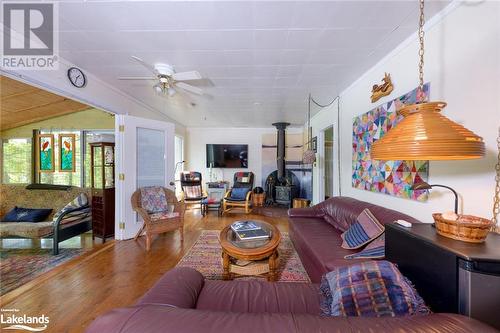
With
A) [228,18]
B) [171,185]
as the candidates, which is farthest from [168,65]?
[171,185]

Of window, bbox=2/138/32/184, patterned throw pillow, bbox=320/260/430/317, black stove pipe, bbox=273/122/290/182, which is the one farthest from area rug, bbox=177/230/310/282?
window, bbox=2/138/32/184

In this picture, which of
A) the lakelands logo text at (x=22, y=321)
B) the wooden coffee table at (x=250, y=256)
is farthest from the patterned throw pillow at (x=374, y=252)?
the lakelands logo text at (x=22, y=321)

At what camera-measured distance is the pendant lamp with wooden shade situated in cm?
91

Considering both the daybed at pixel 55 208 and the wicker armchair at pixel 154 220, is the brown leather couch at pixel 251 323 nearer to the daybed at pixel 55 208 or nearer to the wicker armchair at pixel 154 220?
the wicker armchair at pixel 154 220

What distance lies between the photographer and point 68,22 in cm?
175

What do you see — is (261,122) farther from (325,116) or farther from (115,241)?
(115,241)

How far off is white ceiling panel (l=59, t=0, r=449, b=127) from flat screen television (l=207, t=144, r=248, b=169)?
10.6 feet

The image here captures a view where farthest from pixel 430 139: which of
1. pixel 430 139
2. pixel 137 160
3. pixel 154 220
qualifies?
pixel 137 160

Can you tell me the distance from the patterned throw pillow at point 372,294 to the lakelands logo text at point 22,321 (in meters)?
2.22

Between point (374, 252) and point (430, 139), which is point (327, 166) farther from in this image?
point (430, 139)

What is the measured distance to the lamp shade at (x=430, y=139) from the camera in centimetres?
91

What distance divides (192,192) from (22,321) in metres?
3.92

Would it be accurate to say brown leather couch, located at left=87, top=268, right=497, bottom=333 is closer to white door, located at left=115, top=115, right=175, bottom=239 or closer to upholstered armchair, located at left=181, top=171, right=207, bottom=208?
white door, located at left=115, top=115, right=175, bottom=239

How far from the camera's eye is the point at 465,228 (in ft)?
3.30
